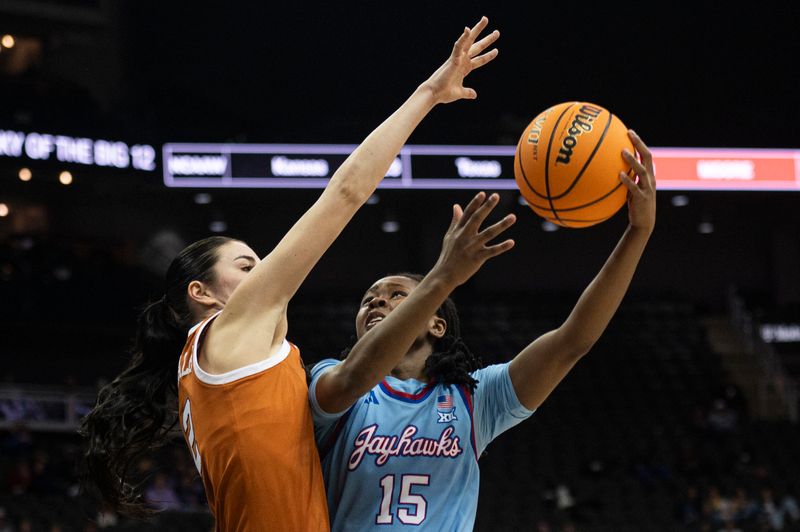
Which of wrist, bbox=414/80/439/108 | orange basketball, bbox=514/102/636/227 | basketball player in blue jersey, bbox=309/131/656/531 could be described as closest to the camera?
wrist, bbox=414/80/439/108

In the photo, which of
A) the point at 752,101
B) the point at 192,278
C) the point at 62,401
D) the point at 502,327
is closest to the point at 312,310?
the point at 502,327

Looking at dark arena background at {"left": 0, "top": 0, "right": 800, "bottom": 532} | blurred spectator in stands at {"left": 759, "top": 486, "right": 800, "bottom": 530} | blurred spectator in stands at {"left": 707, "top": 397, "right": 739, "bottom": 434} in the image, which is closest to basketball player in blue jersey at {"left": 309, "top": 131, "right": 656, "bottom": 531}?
dark arena background at {"left": 0, "top": 0, "right": 800, "bottom": 532}

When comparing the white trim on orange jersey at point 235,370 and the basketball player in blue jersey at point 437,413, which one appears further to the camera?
the basketball player in blue jersey at point 437,413

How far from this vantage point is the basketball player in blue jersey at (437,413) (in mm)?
2580

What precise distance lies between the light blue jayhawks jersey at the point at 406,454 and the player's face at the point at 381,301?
0.63 ft

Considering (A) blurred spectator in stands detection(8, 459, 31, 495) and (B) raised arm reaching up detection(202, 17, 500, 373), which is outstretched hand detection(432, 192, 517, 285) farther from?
(A) blurred spectator in stands detection(8, 459, 31, 495)

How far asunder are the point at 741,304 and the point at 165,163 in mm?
12064

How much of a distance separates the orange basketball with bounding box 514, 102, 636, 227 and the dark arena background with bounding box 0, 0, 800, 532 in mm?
9513

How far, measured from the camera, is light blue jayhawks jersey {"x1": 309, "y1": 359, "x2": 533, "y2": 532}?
259 centimetres

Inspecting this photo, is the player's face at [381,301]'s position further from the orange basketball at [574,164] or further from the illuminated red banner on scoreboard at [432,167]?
the illuminated red banner on scoreboard at [432,167]

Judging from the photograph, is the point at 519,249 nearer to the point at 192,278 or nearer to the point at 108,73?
the point at 108,73

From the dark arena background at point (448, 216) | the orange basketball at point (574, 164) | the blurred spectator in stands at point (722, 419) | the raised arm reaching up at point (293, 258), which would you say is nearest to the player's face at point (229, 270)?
the raised arm reaching up at point (293, 258)

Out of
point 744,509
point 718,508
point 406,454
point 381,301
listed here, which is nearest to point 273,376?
point 406,454

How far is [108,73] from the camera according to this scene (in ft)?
61.6
